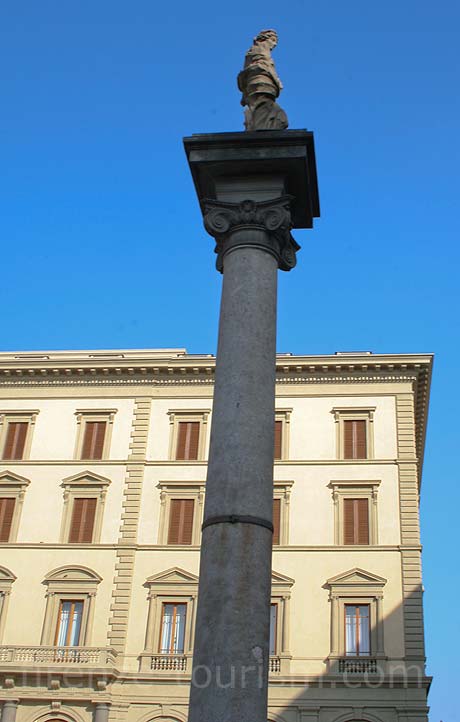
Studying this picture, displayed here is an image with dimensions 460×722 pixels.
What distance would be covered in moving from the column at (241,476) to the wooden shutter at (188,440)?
25774mm

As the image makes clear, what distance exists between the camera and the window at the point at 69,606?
114 feet

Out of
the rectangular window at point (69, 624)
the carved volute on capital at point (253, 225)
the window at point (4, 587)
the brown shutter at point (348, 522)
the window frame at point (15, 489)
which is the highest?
the window frame at point (15, 489)

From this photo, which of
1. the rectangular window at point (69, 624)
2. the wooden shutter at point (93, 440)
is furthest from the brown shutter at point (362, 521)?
the rectangular window at point (69, 624)

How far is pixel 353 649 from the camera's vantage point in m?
33.2

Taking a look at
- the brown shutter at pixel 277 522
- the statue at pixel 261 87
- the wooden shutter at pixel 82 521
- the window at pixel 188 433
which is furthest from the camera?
the window at pixel 188 433

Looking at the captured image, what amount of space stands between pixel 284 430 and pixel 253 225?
26071mm

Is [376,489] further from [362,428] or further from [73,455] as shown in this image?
[73,455]

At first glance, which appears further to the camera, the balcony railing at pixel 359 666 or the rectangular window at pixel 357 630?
the rectangular window at pixel 357 630

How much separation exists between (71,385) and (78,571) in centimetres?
801

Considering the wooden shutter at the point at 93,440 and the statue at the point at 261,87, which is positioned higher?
the wooden shutter at the point at 93,440

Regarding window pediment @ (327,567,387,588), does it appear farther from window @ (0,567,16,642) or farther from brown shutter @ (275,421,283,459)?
window @ (0,567,16,642)

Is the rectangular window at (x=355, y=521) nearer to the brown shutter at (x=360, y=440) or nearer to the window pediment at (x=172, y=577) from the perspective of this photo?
the brown shutter at (x=360, y=440)

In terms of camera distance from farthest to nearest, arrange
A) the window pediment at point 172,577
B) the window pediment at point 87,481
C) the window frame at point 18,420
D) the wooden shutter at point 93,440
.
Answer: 1. the window frame at point 18,420
2. the wooden shutter at point 93,440
3. the window pediment at point 87,481
4. the window pediment at point 172,577

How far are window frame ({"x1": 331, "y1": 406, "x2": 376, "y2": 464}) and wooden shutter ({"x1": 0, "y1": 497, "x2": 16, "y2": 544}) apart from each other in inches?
505
